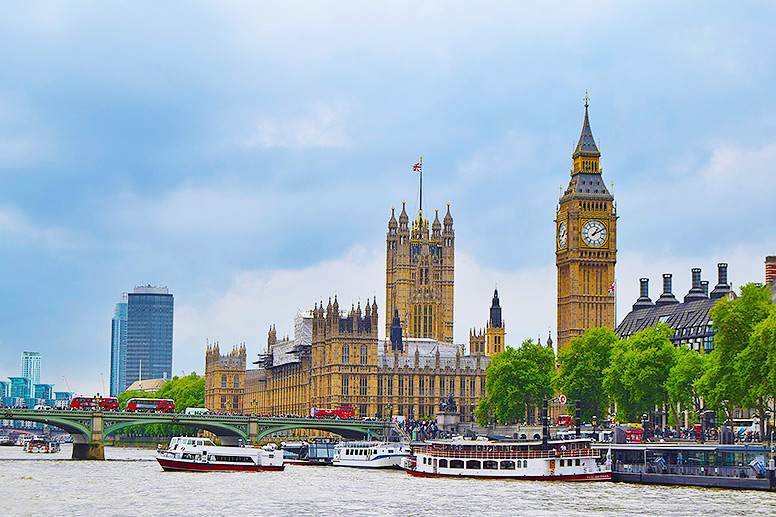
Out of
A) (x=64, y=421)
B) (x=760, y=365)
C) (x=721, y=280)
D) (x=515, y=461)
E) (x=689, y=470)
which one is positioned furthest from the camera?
(x=721, y=280)

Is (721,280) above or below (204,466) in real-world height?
above

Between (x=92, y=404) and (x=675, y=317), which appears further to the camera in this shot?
(x=675, y=317)

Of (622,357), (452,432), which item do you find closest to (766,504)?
(622,357)

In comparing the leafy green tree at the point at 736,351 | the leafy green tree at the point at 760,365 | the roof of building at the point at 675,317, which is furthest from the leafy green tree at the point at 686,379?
the roof of building at the point at 675,317

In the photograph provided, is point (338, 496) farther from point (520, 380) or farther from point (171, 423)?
point (520, 380)

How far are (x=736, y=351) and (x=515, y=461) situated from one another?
2078cm

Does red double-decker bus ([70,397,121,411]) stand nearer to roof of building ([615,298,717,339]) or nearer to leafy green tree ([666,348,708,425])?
roof of building ([615,298,717,339])

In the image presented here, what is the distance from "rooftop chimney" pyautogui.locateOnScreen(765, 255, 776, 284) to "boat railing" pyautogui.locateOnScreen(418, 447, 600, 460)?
53.5 metres

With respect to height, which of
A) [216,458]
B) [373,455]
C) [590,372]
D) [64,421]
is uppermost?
[590,372]

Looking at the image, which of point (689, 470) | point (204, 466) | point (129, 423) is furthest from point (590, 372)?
point (689, 470)

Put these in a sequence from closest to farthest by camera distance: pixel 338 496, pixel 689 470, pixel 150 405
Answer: pixel 338 496 → pixel 689 470 → pixel 150 405

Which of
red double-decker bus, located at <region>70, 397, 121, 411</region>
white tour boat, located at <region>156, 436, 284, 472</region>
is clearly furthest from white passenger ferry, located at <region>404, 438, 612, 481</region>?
red double-decker bus, located at <region>70, 397, 121, 411</region>

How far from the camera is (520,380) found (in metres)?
176

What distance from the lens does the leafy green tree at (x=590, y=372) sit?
161 meters
